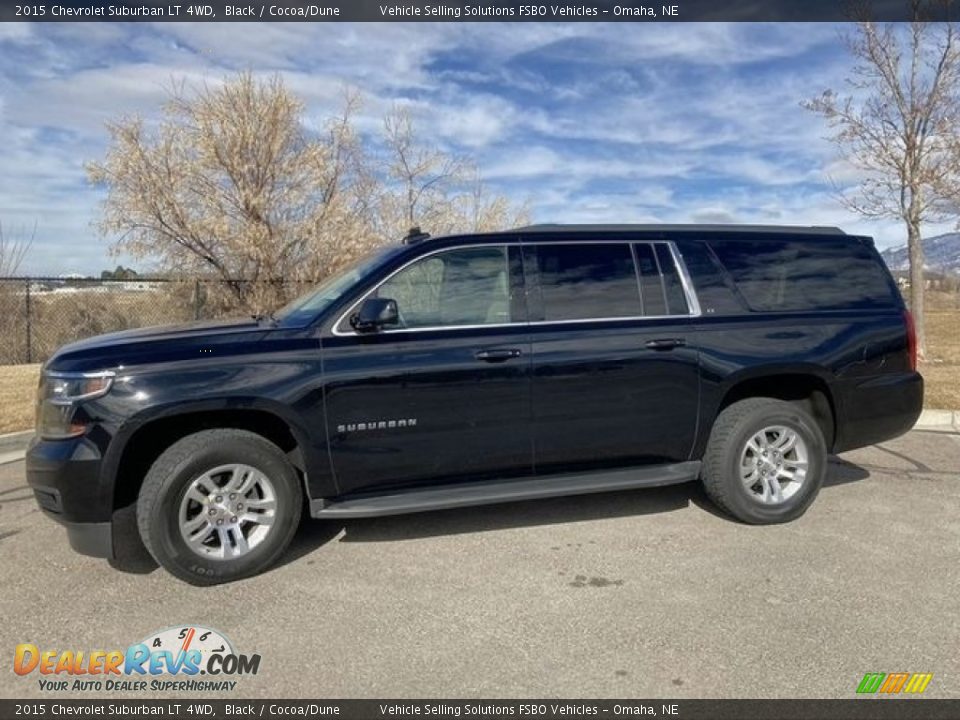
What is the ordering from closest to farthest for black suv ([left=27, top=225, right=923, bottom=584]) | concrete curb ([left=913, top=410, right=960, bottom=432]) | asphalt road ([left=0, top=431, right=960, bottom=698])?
1. asphalt road ([left=0, top=431, right=960, bottom=698])
2. black suv ([left=27, top=225, right=923, bottom=584])
3. concrete curb ([left=913, top=410, right=960, bottom=432])

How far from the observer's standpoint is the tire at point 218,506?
3.32 meters

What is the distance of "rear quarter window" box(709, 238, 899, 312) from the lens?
4.35 metres

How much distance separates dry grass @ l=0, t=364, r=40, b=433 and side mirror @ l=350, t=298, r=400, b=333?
4968 millimetres

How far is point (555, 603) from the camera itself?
319cm

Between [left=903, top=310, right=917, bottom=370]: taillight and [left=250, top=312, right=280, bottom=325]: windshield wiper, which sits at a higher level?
[left=250, top=312, right=280, bottom=325]: windshield wiper

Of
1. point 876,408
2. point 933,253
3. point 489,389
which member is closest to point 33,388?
point 489,389

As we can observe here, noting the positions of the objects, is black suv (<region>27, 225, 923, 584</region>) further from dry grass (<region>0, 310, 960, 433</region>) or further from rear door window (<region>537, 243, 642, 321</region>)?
dry grass (<region>0, 310, 960, 433</region>)

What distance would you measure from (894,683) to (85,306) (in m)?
16.3

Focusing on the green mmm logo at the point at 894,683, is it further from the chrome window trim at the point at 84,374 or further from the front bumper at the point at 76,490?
the chrome window trim at the point at 84,374

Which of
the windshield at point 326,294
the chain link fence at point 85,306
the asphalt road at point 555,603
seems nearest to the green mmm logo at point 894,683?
the asphalt road at point 555,603
